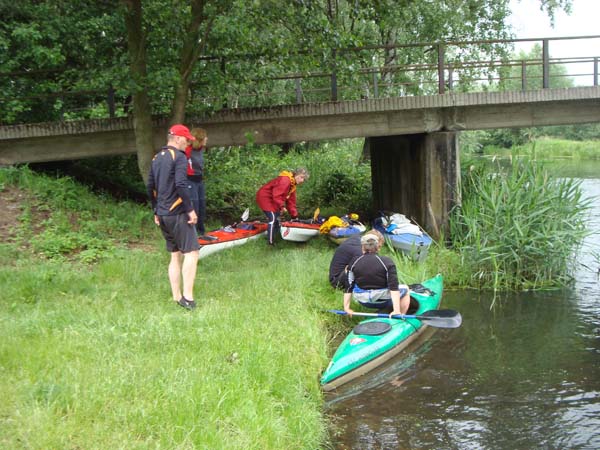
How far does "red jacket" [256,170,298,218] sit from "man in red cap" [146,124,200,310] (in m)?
4.32

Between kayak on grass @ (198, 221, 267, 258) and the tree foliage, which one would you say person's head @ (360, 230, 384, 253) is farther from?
the tree foliage

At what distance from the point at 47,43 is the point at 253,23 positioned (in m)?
4.57

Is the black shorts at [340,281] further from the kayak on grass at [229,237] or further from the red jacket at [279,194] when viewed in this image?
the red jacket at [279,194]

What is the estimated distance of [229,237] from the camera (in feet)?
37.7

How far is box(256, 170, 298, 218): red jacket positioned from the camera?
38.5 feet

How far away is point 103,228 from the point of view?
11.7m

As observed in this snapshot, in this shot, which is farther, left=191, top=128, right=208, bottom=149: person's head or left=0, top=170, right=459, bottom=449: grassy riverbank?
left=191, top=128, right=208, bottom=149: person's head

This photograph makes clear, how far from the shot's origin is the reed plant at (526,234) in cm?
1105

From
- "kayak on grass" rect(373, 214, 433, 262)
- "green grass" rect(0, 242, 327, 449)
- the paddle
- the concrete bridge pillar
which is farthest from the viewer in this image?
the concrete bridge pillar

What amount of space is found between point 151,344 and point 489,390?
3609 mm

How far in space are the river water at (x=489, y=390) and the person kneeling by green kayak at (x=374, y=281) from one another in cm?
70

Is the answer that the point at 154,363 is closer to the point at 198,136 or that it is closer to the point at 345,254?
the point at 345,254

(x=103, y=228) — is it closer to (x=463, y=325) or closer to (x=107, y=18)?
(x=107, y=18)

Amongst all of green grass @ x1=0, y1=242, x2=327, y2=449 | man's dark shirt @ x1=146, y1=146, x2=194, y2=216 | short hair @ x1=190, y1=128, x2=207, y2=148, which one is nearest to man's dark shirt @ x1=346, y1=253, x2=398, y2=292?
green grass @ x1=0, y1=242, x2=327, y2=449
